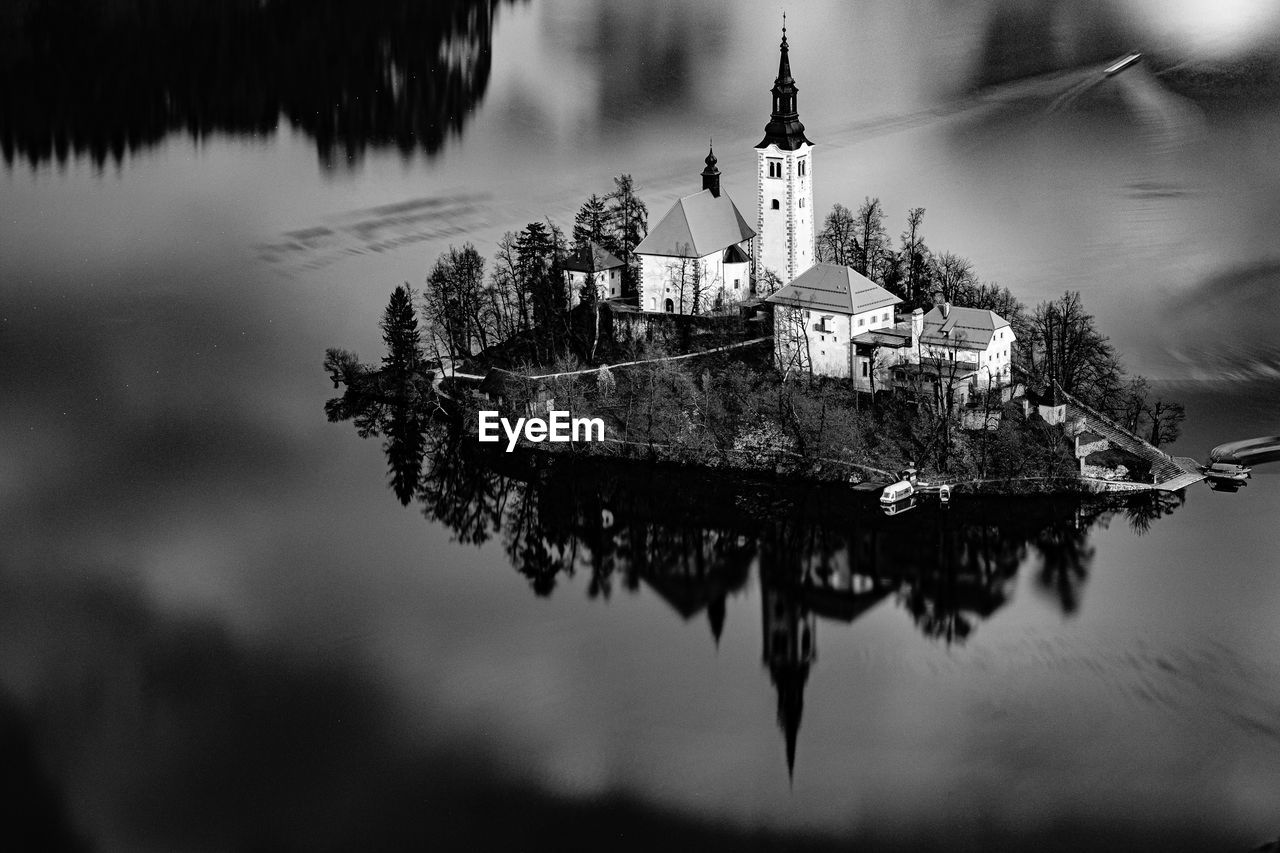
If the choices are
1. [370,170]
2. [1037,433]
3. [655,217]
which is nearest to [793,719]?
[1037,433]

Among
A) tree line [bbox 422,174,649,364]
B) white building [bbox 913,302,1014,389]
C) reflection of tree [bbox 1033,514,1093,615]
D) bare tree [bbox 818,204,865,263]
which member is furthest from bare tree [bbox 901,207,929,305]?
reflection of tree [bbox 1033,514,1093,615]

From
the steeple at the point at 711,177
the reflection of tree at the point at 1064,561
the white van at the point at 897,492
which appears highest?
the steeple at the point at 711,177

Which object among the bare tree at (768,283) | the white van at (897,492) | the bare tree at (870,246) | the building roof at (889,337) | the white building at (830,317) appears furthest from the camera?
the bare tree at (870,246)

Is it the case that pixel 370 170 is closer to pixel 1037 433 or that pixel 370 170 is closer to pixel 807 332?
pixel 807 332

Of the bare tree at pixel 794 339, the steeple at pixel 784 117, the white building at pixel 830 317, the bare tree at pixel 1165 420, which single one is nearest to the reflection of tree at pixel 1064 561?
the bare tree at pixel 1165 420

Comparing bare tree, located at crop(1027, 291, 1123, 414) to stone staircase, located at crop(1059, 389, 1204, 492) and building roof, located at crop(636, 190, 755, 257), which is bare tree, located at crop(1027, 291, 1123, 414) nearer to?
stone staircase, located at crop(1059, 389, 1204, 492)

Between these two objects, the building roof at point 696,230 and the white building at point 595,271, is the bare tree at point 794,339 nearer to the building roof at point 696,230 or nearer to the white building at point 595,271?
the building roof at point 696,230
